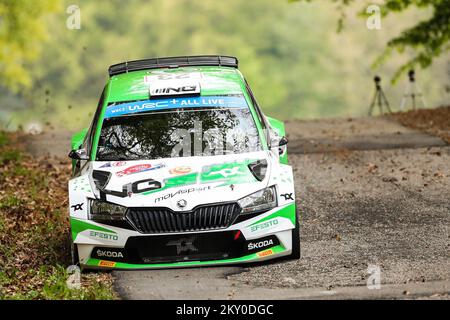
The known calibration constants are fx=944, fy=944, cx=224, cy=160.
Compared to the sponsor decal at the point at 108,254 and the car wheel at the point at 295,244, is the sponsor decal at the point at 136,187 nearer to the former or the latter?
the sponsor decal at the point at 108,254

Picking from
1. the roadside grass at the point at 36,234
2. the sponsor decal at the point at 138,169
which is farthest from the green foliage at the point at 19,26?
the sponsor decal at the point at 138,169

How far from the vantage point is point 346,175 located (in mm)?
15516

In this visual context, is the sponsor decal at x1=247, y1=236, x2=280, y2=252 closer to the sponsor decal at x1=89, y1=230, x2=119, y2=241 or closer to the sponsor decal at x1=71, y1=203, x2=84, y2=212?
the sponsor decal at x1=89, y1=230, x2=119, y2=241

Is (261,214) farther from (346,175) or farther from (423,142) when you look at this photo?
(423,142)

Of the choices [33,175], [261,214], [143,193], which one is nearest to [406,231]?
[261,214]

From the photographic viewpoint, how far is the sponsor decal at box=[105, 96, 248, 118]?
33.6 ft

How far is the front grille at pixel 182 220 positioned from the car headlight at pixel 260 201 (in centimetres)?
13

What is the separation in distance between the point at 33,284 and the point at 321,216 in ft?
14.2

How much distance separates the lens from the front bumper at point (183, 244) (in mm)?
9031

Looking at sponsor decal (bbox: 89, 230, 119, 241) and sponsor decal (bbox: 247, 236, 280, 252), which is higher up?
sponsor decal (bbox: 89, 230, 119, 241)

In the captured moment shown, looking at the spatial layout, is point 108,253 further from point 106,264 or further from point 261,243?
point 261,243

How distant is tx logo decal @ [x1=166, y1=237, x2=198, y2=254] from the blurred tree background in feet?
211

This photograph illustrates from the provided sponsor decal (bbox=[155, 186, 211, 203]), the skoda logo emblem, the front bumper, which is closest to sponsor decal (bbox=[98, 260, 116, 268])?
the front bumper

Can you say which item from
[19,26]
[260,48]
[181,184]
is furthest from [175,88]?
[260,48]
